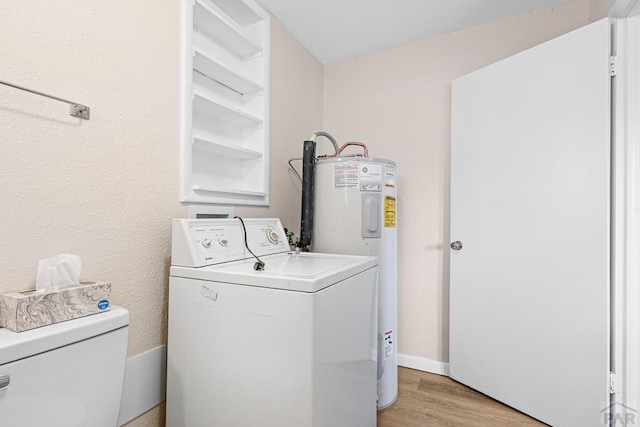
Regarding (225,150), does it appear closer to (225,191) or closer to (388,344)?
(225,191)

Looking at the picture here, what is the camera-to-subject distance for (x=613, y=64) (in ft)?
4.66

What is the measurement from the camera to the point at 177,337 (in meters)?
1.19

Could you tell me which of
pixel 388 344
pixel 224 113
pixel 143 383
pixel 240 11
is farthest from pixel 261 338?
pixel 240 11

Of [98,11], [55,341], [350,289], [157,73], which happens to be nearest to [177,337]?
[55,341]

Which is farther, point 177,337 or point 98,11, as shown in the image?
point 177,337

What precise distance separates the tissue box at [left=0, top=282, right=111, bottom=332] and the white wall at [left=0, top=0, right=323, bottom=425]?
0.11 metres

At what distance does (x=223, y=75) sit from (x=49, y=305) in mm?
1276

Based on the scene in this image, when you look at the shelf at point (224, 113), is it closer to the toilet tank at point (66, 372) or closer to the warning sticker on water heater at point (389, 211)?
the warning sticker on water heater at point (389, 211)

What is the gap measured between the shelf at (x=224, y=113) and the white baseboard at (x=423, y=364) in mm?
1848

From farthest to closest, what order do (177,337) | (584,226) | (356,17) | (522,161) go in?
(356,17)
(522,161)
(584,226)
(177,337)

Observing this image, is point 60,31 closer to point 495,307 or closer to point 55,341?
point 55,341

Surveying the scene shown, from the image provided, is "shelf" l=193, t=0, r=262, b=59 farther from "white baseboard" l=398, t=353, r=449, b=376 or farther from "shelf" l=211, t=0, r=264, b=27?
"white baseboard" l=398, t=353, r=449, b=376

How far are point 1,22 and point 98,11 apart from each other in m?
0.30

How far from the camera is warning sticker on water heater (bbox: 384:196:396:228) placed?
1.80 m
